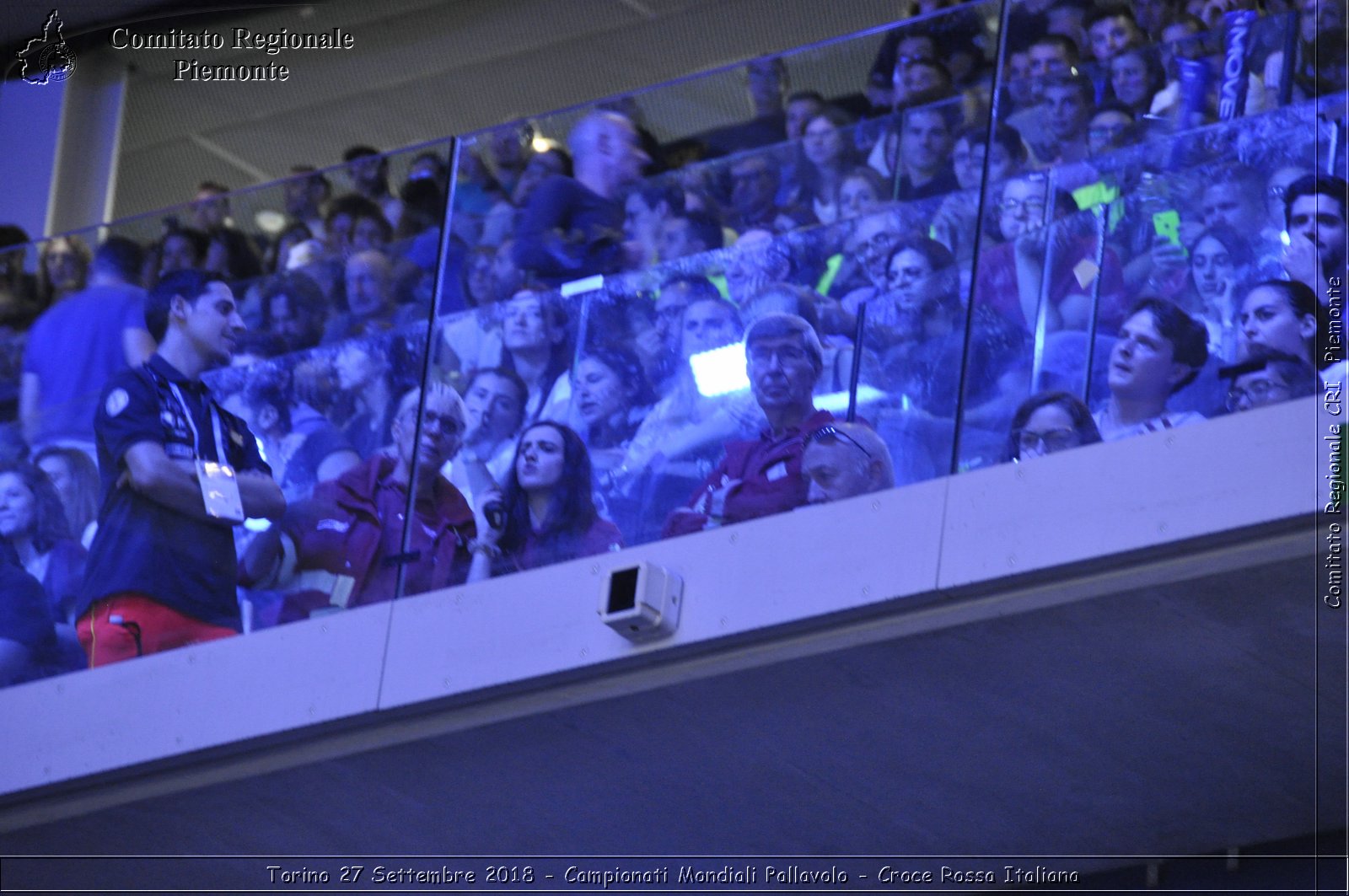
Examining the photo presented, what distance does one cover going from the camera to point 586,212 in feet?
12.8

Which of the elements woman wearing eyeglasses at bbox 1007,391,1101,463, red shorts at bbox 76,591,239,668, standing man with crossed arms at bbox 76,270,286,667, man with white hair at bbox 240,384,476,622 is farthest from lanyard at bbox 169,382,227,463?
woman wearing eyeglasses at bbox 1007,391,1101,463

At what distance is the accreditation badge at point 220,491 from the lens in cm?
402

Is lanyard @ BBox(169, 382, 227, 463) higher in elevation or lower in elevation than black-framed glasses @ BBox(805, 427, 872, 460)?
higher

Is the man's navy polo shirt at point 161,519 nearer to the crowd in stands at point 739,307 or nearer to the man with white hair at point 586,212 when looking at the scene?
the crowd in stands at point 739,307

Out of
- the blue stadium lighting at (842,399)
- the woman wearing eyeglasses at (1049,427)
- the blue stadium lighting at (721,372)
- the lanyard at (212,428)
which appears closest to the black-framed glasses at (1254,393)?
the woman wearing eyeglasses at (1049,427)

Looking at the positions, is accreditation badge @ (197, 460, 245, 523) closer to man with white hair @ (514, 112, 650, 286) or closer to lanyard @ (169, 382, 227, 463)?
lanyard @ (169, 382, 227, 463)

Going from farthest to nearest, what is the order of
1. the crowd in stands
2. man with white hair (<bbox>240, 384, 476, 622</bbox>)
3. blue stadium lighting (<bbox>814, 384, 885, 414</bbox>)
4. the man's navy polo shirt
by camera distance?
the man's navy polo shirt
man with white hair (<bbox>240, 384, 476, 622</bbox>)
blue stadium lighting (<bbox>814, 384, 885, 414</bbox>)
the crowd in stands

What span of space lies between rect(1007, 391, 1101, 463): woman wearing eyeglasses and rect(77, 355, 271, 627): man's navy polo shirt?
1709 millimetres

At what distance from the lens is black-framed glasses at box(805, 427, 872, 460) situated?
3.48 m

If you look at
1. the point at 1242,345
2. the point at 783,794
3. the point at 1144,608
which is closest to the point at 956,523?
the point at 1144,608

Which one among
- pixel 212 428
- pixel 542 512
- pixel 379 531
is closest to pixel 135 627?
pixel 212 428

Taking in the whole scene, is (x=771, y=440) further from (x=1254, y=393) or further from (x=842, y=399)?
(x=1254, y=393)

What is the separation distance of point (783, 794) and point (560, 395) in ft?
3.96

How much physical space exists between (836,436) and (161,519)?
5.14ft
